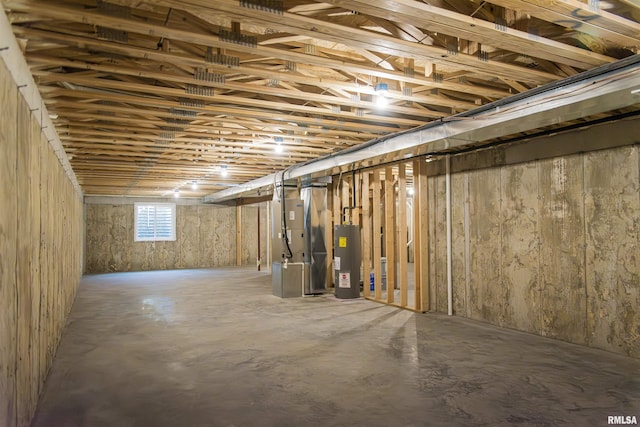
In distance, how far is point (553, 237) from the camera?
14.4 ft

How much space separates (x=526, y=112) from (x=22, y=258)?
349 centimetres

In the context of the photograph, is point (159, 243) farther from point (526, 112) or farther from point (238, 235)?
point (526, 112)

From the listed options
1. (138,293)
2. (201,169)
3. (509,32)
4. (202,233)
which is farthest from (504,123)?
(202,233)

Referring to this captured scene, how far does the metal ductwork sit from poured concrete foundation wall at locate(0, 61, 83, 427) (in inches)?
131

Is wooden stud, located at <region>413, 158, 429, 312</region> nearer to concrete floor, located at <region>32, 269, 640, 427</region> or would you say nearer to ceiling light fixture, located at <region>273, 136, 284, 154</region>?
concrete floor, located at <region>32, 269, 640, 427</region>

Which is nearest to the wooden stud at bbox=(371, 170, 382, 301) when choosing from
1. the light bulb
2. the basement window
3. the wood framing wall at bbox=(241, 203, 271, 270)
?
the light bulb

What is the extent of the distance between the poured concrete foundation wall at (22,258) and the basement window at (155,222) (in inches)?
376

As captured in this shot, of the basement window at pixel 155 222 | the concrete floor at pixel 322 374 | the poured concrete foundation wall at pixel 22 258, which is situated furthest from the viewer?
the basement window at pixel 155 222

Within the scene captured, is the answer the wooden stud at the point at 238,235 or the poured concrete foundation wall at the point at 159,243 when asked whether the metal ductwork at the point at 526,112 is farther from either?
the poured concrete foundation wall at the point at 159,243

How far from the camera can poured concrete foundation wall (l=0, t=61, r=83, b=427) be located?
1.92 metres

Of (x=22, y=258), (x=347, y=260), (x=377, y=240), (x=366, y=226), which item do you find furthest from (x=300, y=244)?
(x=22, y=258)

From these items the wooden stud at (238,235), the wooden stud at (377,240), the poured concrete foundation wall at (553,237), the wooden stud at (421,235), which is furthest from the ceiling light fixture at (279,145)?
the wooden stud at (238,235)

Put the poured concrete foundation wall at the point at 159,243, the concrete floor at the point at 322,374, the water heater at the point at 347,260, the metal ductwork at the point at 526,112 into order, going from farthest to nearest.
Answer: the poured concrete foundation wall at the point at 159,243, the water heater at the point at 347,260, the metal ductwork at the point at 526,112, the concrete floor at the point at 322,374

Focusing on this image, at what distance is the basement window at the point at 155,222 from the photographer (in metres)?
12.7
